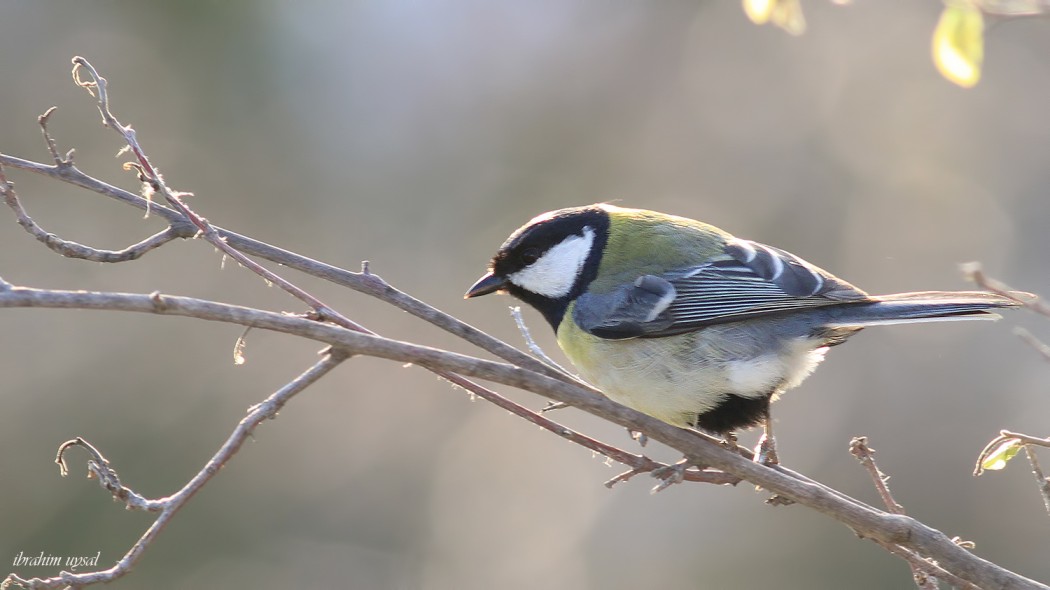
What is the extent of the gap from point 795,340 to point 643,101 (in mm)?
5280

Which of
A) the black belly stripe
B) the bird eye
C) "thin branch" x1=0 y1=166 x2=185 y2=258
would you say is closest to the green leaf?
the black belly stripe

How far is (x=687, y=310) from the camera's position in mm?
2893

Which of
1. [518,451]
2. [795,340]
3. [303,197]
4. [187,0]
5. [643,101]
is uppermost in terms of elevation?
[187,0]

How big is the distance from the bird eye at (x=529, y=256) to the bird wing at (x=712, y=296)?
8.5 inches

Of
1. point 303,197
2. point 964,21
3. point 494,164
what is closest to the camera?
point 964,21

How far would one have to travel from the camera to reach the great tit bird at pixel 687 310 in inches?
108

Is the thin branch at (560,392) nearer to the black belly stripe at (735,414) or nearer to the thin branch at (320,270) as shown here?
the thin branch at (320,270)

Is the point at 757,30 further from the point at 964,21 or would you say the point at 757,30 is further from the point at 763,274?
the point at 964,21

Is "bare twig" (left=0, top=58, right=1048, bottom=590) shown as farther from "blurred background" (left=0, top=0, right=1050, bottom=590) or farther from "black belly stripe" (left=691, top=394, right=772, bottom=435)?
"blurred background" (left=0, top=0, right=1050, bottom=590)

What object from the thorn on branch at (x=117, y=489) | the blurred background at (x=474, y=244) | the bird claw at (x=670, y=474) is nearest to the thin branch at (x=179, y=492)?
the thorn on branch at (x=117, y=489)

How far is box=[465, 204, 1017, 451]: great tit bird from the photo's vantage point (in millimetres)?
2738

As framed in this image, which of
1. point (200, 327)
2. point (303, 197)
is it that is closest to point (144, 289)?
point (200, 327)

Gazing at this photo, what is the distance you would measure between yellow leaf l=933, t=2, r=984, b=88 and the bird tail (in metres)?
0.88

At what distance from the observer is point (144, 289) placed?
595cm
